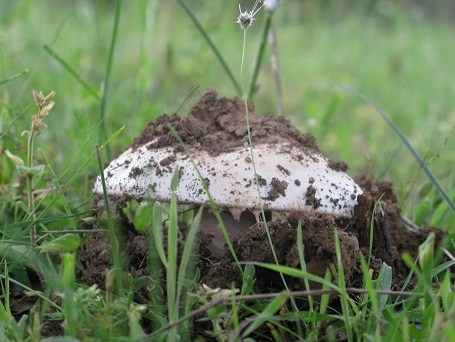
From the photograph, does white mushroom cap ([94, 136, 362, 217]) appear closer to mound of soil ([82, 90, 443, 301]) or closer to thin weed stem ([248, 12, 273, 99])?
→ mound of soil ([82, 90, 443, 301])

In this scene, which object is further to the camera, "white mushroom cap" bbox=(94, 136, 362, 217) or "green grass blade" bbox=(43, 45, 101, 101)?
"green grass blade" bbox=(43, 45, 101, 101)

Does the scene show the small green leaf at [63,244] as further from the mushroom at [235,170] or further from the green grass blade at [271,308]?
the green grass blade at [271,308]

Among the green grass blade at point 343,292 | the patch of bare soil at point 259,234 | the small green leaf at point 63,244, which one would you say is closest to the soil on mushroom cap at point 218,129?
the patch of bare soil at point 259,234

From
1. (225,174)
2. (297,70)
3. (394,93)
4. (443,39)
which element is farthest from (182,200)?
(443,39)

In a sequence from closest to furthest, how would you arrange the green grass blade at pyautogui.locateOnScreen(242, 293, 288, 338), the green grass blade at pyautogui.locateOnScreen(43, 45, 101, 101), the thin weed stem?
1. the green grass blade at pyautogui.locateOnScreen(242, 293, 288, 338)
2. the green grass blade at pyautogui.locateOnScreen(43, 45, 101, 101)
3. the thin weed stem

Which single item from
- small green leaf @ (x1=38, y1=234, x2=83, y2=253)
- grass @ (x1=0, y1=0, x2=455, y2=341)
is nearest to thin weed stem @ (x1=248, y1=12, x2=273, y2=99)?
grass @ (x1=0, y1=0, x2=455, y2=341)

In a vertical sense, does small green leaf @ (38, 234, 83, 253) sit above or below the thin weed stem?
below
